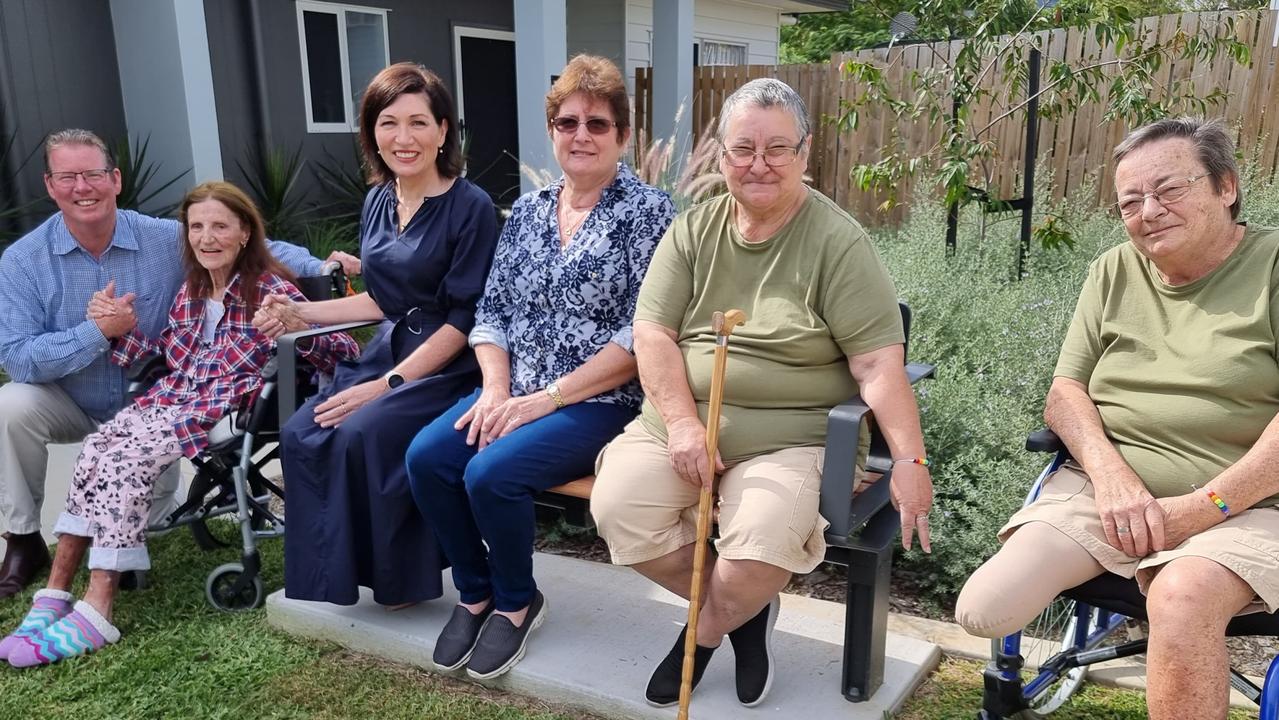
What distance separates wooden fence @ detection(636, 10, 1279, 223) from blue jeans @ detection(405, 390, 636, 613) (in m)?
3.15

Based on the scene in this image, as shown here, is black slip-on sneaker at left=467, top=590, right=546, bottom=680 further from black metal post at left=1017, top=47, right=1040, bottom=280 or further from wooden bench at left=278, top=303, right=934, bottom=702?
black metal post at left=1017, top=47, right=1040, bottom=280

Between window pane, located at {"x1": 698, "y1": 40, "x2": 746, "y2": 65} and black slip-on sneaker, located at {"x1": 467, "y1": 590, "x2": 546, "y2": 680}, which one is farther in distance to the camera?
window pane, located at {"x1": 698, "y1": 40, "x2": 746, "y2": 65}

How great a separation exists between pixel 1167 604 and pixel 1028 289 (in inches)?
103

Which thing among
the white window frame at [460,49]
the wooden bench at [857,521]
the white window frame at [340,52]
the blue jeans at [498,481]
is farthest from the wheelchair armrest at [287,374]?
the white window frame at [460,49]

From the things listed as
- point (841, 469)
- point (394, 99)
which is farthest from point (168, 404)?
point (841, 469)

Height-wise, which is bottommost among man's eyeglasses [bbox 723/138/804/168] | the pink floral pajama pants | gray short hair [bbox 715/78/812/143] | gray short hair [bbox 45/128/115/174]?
the pink floral pajama pants

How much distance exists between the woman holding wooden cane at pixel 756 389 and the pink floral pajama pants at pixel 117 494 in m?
1.50

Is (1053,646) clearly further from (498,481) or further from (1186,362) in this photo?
(498,481)

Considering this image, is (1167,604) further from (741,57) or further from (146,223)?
(741,57)

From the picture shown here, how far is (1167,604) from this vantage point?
1906mm

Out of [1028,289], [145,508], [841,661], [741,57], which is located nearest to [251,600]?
[145,508]

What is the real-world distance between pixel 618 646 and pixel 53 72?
22.1 feet

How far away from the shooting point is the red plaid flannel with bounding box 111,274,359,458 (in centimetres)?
313

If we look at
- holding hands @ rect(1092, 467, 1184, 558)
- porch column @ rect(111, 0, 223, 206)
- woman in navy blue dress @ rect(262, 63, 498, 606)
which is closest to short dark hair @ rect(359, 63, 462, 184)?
woman in navy blue dress @ rect(262, 63, 498, 606)
